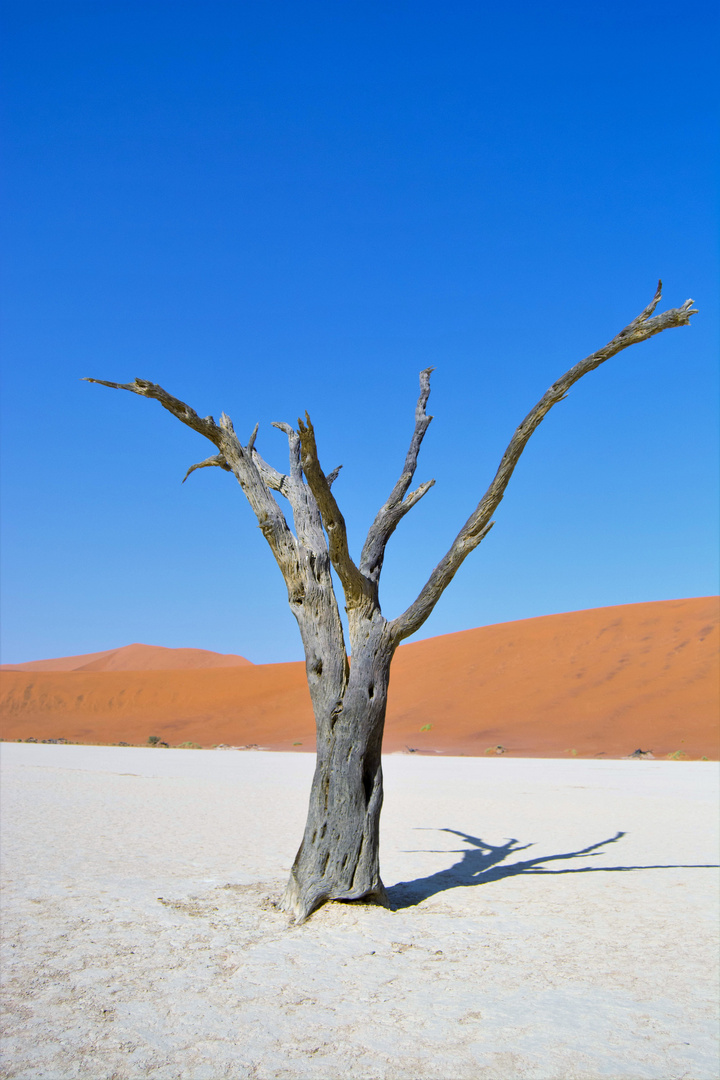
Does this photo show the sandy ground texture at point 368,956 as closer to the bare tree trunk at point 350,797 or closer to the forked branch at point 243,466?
the bare tree trunk at point 350,797

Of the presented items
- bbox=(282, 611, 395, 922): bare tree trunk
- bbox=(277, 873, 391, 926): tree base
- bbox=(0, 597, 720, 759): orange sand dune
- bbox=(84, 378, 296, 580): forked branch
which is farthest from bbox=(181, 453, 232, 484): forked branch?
bbox=(0, 597, 720, 759): orange sand dune

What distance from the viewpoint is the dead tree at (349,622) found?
563 centimetres

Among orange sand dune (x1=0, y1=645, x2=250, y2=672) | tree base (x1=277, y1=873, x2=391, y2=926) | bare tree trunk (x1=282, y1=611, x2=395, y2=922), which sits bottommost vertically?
tree base (x1=277, y1=873, x2=391, y2=926)

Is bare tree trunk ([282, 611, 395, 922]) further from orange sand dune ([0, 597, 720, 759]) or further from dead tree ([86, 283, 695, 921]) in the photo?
orange sand dune ([0, 597, 720, 759])

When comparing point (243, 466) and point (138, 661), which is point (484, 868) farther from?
point (138, 661)

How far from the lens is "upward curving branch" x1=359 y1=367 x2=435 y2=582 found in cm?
627

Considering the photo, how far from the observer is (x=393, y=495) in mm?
6430

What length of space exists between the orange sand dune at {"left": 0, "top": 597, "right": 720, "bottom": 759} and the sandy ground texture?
1883 centimetres

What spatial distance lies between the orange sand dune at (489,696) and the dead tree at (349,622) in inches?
846

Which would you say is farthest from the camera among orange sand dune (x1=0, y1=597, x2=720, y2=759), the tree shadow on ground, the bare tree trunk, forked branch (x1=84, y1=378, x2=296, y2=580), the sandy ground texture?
orange sand dune (x1=0, y1=597, x2=720, y2=759)

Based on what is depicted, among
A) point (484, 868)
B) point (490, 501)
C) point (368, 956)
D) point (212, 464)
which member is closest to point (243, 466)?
point (212, 464)

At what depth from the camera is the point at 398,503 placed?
252 inches

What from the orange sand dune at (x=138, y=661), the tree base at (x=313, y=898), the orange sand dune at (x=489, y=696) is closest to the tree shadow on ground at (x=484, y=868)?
the tree base at (x=313, y=898)

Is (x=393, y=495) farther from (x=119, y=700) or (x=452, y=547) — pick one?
(x=119, y=700)
